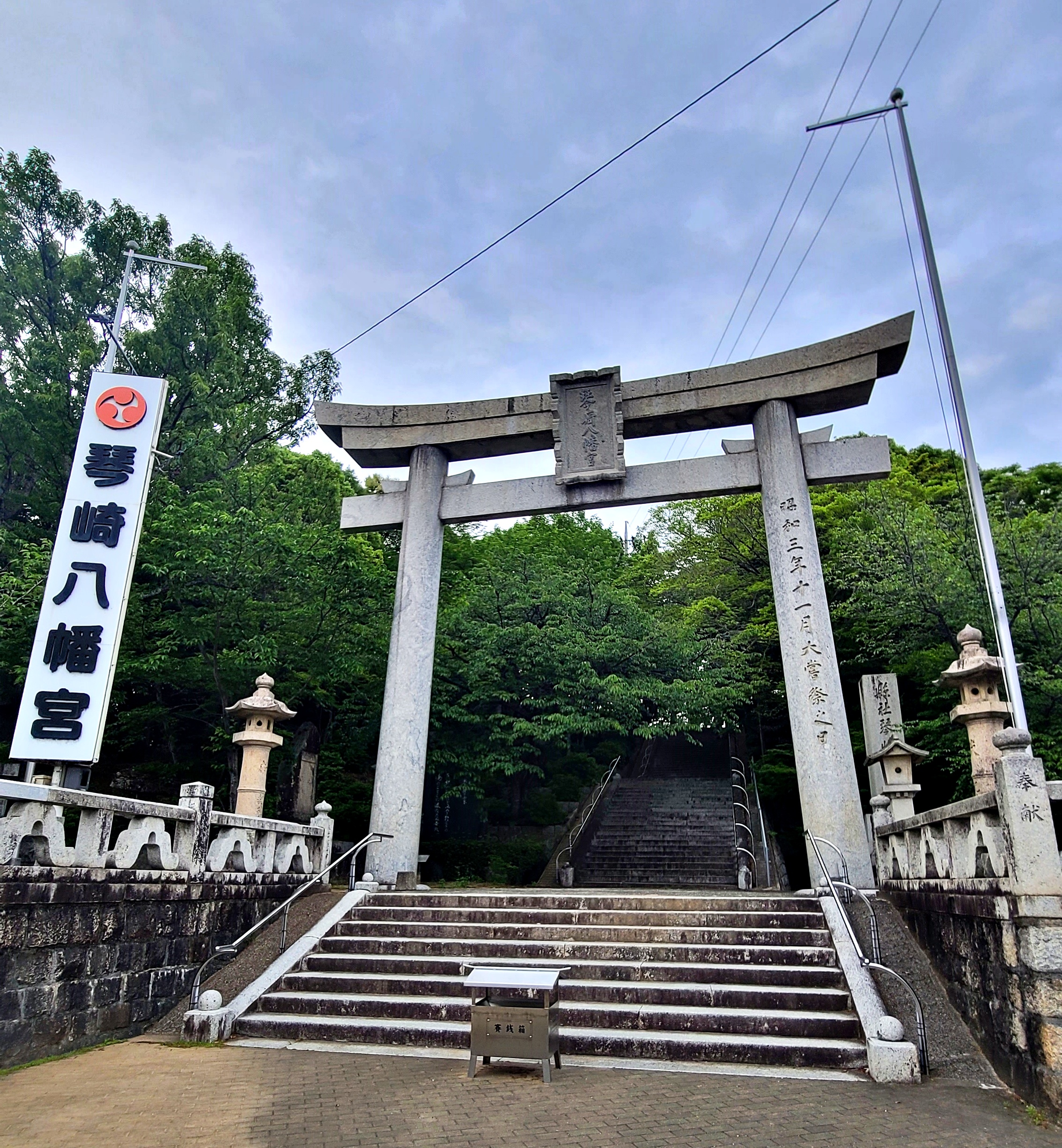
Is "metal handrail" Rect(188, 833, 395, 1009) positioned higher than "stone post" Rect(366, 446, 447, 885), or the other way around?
"stone post" Rect(366, 446, 447, 885)

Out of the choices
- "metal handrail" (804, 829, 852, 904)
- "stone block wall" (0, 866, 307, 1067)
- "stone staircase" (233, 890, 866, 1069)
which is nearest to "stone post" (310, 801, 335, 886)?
"stone staircase" (233, 890, 866, 1069)

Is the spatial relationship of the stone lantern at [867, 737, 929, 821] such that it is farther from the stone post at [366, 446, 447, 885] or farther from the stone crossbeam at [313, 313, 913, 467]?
the stone post at [366, 446, 447, 885]

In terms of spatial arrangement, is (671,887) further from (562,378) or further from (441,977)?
(562,378)

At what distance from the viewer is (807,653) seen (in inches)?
406

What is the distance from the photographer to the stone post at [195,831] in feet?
26.3

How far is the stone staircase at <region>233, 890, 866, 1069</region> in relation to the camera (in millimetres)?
6184

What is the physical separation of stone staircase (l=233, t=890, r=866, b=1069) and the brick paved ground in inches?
21.3

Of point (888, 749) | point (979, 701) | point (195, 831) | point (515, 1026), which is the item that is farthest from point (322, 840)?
point (979, 701)

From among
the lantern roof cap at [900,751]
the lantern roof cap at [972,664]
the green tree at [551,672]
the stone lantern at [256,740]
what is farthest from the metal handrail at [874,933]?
the stone lantern at [256,740]

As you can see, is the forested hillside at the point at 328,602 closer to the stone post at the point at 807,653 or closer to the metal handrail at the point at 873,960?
the stone post at the point at 807,653

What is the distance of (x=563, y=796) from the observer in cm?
1966

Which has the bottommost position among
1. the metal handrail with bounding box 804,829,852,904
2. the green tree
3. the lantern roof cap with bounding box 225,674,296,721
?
the metal handrail with bounding box 804,829,852,904

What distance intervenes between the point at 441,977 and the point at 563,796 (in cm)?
1246

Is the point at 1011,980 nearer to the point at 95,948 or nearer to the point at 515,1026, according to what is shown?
the point at 515,1026
